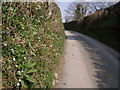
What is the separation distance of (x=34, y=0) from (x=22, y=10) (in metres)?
1.02

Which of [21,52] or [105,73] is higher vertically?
[21,52]

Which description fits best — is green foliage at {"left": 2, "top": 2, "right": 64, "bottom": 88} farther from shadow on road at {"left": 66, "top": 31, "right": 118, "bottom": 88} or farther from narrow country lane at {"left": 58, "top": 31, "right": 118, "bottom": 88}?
shadow on road at {"left": 66, "top": 31, "right": 118, "bottom": 88}

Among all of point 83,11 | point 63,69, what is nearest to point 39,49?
point 63,69

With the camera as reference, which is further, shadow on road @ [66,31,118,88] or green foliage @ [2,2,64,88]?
shadow on road @ [66,31,118,88]

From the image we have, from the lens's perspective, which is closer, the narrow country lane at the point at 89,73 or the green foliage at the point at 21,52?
the green foliage at the point at 21,52

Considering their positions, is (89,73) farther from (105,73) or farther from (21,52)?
(21,52)

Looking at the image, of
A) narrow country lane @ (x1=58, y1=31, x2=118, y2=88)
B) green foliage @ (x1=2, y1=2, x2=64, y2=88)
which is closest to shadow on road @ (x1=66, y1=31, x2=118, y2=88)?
narrow country lane @ (x1=58, y1=31, x2=118, y2=88)

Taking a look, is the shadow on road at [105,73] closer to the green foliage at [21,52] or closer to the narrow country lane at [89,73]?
the narrow country lane at [89,73]

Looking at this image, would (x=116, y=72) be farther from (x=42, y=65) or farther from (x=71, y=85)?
(x=42, y=65)

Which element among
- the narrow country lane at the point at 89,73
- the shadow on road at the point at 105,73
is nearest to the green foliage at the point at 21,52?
the narrow country lane at the point at 89,73

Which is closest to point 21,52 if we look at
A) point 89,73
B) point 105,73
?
point 89,73

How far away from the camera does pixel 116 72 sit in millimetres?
6020

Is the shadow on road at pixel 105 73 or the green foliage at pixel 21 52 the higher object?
the green foliage at pixel 21 52

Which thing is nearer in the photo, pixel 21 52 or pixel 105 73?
pixel 21 52
